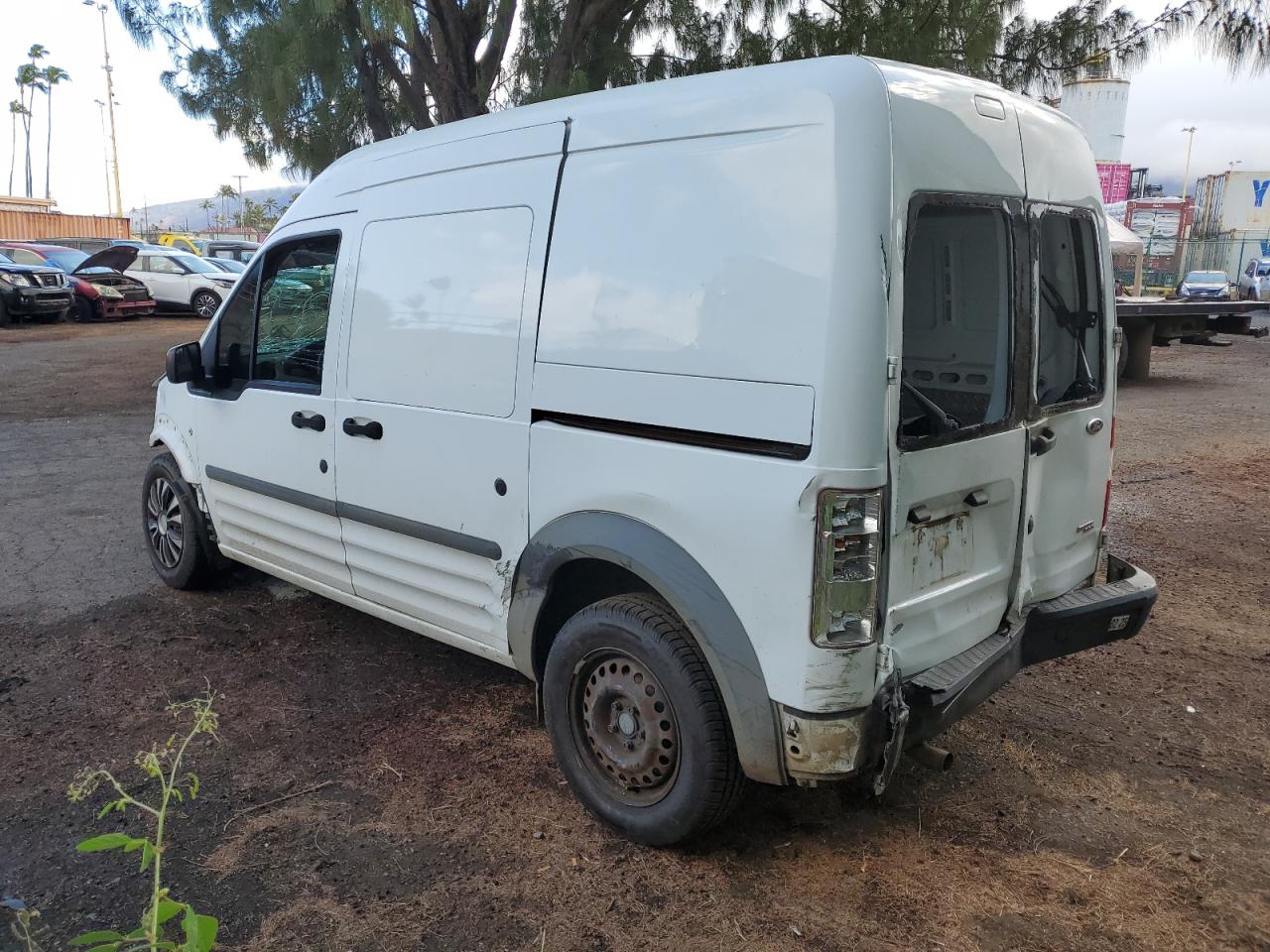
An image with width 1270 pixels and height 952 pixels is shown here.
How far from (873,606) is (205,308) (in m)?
22.2

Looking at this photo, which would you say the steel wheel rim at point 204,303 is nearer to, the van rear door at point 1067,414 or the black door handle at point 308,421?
the black door handle at point 308,421

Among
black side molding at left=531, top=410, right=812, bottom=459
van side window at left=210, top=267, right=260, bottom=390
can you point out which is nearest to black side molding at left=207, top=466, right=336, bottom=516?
van side window at left=210, top=267, right=260, bottom=390

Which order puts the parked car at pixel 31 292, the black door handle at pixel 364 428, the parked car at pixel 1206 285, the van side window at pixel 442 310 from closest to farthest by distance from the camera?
the van side window at pixel 442 310 → the black door handle at pixel 364 428 → the parked car at pixel 31 292 → the parked car at pixel 1206 285

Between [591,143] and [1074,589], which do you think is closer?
[591,143]

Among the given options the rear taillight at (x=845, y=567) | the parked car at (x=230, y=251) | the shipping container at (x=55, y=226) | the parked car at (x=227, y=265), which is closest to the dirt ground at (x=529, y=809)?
the rear taillight at (x=845, y=567)

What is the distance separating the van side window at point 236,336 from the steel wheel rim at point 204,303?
18.8 metres

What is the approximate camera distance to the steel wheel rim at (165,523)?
5175 mm

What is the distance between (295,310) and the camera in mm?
4309

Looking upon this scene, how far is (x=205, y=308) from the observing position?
21922mm

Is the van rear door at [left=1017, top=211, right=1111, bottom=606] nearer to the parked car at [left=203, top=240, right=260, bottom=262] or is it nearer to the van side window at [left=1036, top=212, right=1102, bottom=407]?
the van side window at [left=1036, top=212, right=1102, bottom=407]

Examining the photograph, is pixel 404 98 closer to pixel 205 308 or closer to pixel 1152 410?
pixel 1152 410

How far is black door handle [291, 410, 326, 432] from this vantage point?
13.3 ft

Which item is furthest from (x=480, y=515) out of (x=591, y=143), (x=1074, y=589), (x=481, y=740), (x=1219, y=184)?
(x=1219, y=184)

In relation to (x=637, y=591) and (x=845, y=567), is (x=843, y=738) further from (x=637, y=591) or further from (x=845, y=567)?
→ (x=637, y=591)
